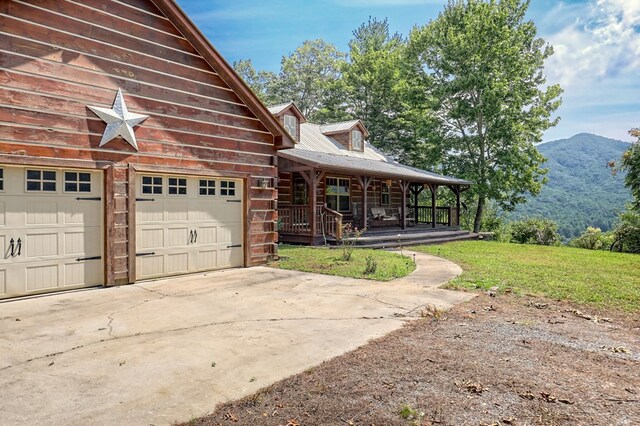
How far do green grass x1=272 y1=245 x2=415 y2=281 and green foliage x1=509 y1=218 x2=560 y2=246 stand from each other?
13.1 m

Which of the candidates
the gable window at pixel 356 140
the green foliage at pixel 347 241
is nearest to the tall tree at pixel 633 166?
the gable window at pixel 356 140

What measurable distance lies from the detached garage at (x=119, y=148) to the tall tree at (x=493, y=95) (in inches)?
762

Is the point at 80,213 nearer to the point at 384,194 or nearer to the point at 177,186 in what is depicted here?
the point at 177,186

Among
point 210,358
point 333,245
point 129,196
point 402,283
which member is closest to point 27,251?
point 129,196

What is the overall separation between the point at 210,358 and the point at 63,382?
1236mm

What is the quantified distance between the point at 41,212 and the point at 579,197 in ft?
501

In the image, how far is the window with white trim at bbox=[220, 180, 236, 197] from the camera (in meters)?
9.41

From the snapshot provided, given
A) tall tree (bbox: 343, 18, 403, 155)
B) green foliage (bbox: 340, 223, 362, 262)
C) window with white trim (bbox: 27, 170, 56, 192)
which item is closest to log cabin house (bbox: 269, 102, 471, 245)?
green foliage (bbox: 340, 223, 362, 262)

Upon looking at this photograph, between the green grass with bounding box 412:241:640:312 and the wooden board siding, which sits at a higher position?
the wooden board siding

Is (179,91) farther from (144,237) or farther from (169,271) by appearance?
(169,271)

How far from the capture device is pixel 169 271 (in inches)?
332

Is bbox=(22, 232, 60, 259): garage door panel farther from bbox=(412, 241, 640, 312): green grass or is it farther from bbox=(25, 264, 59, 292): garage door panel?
bbox=(412, 241, 640, 312): green grass

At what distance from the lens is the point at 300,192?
17297 mm

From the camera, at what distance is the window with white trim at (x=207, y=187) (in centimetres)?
900
